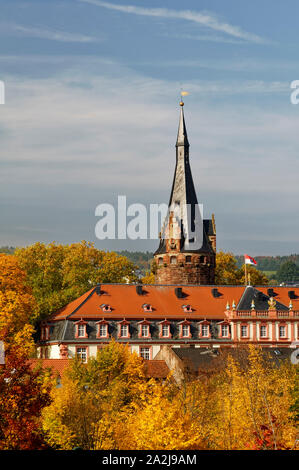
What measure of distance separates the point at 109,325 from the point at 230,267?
38.1m

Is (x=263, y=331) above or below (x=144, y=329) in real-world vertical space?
below

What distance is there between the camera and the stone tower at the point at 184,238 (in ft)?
399

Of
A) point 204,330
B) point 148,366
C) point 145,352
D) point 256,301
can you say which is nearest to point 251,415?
point 148,366

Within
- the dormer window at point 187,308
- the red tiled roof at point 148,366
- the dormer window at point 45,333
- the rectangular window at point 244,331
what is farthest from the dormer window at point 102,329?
the rectangular window at point 244,331

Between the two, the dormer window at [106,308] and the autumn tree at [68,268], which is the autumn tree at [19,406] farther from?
the autumn tree at [68,268]

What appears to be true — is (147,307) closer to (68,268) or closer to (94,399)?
(68,268)

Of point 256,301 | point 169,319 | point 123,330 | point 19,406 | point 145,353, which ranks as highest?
point 256,301

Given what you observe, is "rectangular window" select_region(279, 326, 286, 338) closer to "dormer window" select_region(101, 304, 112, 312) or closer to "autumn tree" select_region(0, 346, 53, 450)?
"dormer window" select_region(101, 304, 112, 312)

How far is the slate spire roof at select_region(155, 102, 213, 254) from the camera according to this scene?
123 m

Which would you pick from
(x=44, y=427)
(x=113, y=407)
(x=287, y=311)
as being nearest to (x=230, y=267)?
(x=287, y=311)

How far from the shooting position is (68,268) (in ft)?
409

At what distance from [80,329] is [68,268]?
2071 cm
